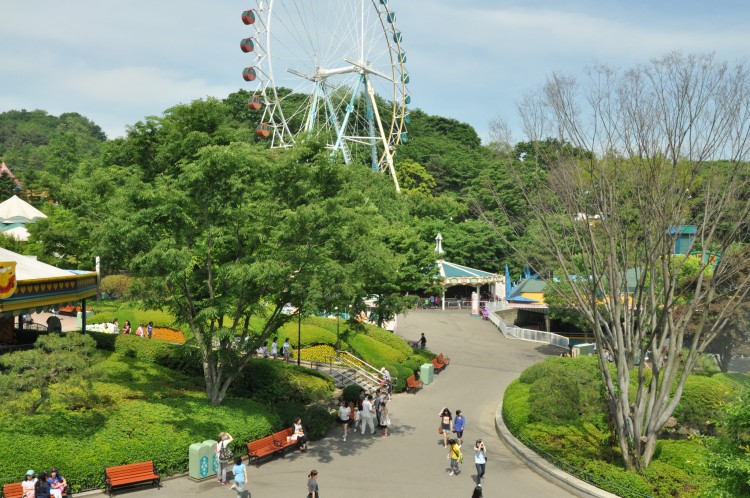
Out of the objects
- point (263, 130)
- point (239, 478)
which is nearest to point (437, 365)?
point (239, 478)

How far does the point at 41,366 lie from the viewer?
1462 centimetres

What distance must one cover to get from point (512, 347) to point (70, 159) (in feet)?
206

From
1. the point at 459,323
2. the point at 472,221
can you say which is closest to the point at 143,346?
the point at 459,323

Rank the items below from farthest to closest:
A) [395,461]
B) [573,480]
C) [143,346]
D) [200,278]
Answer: [143,346], [200,278], [395,461], [573,480]

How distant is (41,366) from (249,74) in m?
38.2

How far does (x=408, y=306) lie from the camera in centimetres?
3256

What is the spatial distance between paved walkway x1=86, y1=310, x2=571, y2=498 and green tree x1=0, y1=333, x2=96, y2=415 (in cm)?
307

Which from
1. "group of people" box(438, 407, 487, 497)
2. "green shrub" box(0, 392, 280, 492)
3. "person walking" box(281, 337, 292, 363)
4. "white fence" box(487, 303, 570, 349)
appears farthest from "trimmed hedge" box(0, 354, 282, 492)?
"white fence" box(487, 303, 570, 349)

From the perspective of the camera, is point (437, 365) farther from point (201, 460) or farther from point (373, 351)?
point (201, 460)

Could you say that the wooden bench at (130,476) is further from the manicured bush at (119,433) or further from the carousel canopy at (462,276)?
the carousel canopy at (462,276)

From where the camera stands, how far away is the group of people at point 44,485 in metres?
13.0

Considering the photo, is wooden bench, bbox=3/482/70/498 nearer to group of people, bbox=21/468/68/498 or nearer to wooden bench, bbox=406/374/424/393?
group of people, bbox=21/468/68/498

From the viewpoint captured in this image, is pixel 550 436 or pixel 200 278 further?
pixel 200 278

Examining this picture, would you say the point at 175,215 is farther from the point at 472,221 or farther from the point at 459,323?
the point at 472,221
